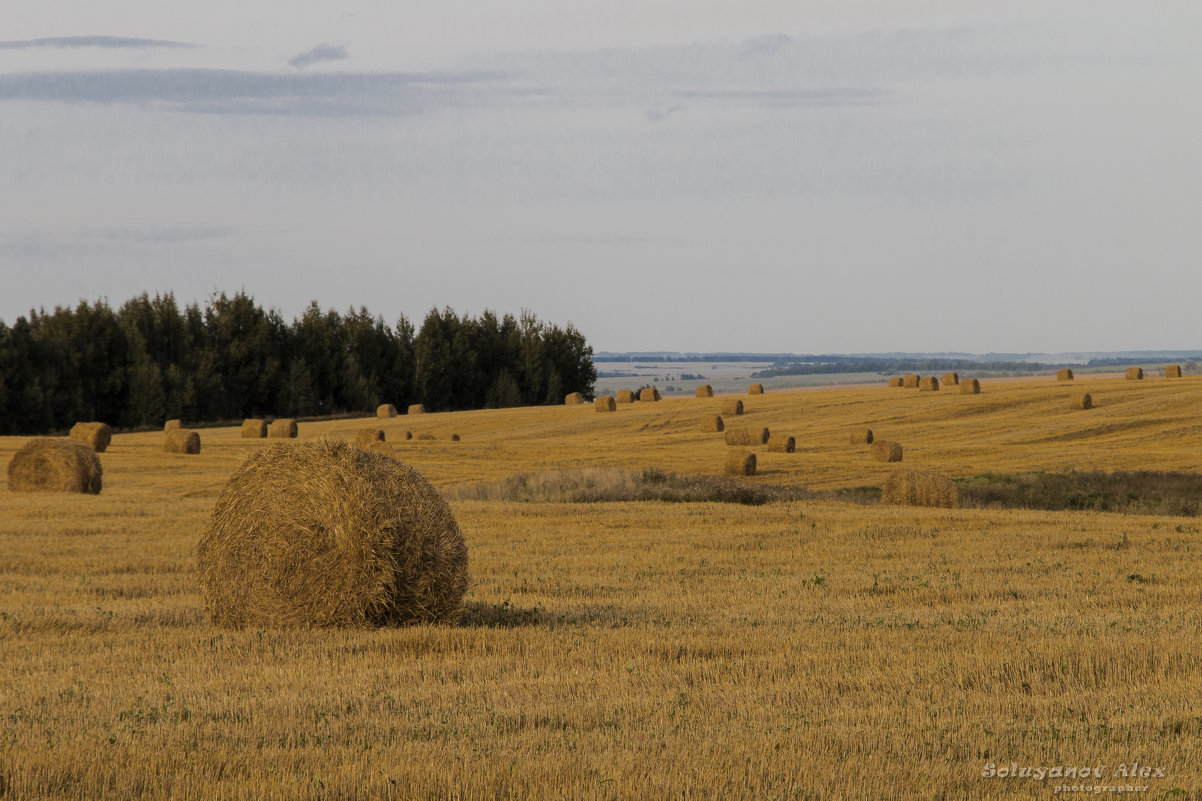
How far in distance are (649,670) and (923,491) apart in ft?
63.4

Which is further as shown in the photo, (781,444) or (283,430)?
(283,430)

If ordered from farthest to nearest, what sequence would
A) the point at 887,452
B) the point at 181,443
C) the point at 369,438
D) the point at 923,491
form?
the point at 369,438
the point at 181,443
the point at 887,452
the point at 923,491

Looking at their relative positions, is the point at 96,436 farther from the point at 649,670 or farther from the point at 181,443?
the point at 649,670

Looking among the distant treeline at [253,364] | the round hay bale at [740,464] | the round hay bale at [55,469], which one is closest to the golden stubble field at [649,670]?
the round hay bale at [55,469]

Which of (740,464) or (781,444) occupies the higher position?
(781,444)

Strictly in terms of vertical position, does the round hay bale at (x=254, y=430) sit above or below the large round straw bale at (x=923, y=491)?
above

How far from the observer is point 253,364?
73688mm

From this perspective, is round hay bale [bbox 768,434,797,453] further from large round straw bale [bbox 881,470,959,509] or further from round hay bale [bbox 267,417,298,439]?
round hay bale [bbox 267,417,298,439]

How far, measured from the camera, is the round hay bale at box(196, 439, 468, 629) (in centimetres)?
1165

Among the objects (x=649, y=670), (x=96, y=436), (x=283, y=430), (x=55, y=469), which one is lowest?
(x=649, y=670)

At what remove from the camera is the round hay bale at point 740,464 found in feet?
118

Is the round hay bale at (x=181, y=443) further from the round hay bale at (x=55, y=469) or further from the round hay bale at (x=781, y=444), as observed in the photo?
the round hay bale at (x=781, y=444)

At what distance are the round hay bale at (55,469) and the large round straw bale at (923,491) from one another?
18805 mm

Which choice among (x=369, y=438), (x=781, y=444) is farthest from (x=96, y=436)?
(x=781, y=444)
